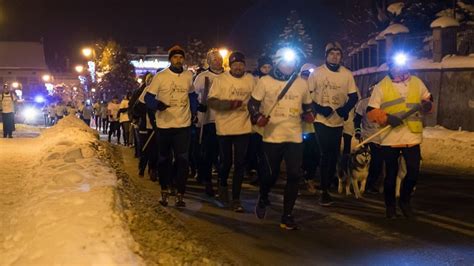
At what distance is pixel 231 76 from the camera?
8.61 m

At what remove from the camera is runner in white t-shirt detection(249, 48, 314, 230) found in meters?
7.49

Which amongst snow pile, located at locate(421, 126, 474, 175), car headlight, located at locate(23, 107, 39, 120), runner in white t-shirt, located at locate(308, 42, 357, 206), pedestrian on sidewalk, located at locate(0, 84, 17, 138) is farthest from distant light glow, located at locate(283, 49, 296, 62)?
car headlight, located at locate(23, 107, 39, 120)

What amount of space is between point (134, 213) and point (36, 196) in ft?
4.00

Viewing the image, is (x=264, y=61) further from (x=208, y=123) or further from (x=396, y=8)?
(x=396, y=8)

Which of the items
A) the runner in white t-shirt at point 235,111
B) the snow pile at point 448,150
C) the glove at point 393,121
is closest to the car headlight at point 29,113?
the snow pile at point 448,150

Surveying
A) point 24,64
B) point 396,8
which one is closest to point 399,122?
point 396,8

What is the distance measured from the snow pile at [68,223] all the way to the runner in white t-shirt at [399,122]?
3.34 m

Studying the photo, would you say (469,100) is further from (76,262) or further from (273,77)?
(76,262)

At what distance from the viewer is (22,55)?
109m

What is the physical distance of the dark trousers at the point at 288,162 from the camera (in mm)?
7480

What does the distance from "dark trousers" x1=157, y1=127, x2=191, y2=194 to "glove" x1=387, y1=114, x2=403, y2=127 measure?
2638 mm

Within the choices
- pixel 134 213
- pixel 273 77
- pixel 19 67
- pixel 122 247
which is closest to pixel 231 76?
pixel 273 77

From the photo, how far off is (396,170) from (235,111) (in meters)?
2.20

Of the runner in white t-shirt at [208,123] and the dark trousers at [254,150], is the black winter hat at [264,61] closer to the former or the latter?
the runner in white t-shirt at [208,123]
